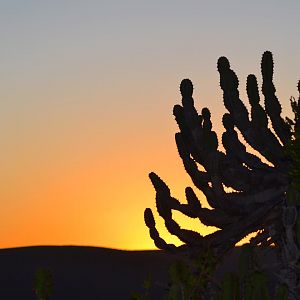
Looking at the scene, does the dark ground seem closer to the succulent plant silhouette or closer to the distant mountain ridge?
the distant mountain ridge

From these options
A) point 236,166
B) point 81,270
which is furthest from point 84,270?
point 236,166

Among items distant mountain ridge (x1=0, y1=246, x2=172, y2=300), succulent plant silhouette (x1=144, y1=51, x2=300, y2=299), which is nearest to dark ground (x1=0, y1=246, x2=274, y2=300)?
distant mountain ridge (x1=0, y1=246, x2=172, y2=300)

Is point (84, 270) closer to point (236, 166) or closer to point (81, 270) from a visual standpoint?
point (81, 270)

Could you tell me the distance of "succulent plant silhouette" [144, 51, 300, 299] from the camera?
15133 mm

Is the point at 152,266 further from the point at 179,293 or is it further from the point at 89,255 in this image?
the point at 179,293

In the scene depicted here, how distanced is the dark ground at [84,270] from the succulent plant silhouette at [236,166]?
1034cm

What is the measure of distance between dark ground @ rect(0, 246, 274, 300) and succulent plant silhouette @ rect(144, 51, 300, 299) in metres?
10.3

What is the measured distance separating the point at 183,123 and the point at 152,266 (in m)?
17.9

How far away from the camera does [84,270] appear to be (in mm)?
30375

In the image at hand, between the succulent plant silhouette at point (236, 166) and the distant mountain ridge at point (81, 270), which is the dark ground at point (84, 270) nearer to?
the distant mountain ridge at point (81, 270)

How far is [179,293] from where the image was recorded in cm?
1117

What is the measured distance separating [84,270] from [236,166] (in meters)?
15.6

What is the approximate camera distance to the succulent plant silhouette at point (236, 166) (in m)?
15.1

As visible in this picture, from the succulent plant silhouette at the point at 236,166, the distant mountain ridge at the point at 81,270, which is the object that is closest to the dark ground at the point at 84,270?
the distant mountain ridge at the point at 81,270
